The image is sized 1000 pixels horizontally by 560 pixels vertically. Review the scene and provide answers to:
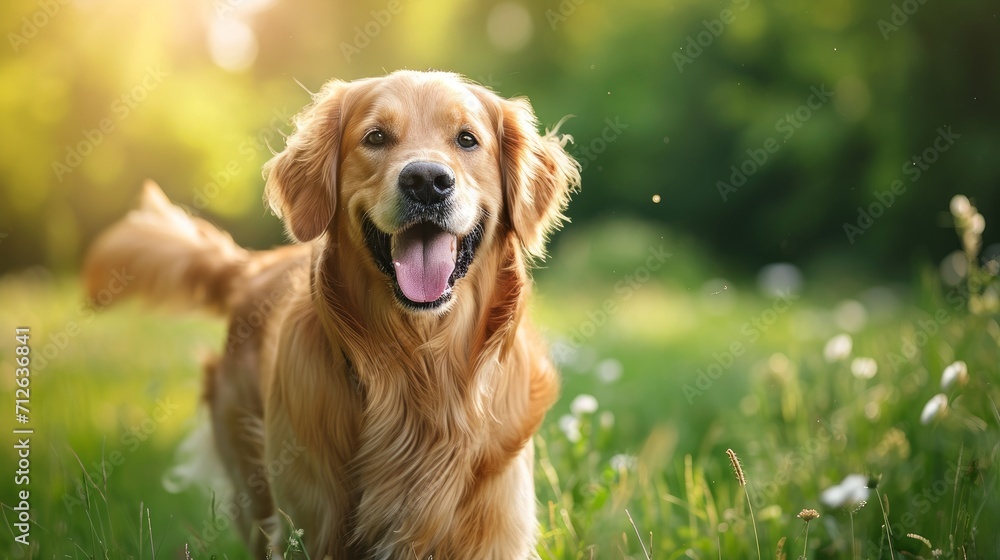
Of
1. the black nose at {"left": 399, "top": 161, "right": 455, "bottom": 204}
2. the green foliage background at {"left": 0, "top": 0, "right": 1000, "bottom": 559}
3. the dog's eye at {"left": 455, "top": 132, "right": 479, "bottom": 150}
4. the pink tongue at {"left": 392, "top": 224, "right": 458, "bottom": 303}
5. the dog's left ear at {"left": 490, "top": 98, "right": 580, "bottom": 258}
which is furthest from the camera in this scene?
the green foliage background at {"left": 0, "top": 0, "right": 1000, "bottom": 559}

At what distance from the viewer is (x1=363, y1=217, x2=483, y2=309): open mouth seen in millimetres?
2488

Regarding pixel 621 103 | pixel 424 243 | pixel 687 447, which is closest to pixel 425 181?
pixel 424 243

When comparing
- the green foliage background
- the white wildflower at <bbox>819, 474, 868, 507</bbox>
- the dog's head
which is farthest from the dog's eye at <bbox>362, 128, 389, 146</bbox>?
the white wildflower at <bbox>819, 474, 868, 507</bbox>

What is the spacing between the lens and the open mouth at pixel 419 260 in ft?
8.16

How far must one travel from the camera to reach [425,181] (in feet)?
7.87

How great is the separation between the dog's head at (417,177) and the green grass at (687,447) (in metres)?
0.93

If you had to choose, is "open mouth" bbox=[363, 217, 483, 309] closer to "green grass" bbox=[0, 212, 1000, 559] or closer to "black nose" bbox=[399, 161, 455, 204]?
"black nose" bbox=[399, 161, 455, 204]

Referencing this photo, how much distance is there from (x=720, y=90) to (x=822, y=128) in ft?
4.24

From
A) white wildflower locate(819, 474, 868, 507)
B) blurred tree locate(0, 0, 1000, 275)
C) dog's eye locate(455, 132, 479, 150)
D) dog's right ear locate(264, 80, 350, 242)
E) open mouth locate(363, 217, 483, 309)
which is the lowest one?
blurred tree locate(0, 0, 1000, 275)

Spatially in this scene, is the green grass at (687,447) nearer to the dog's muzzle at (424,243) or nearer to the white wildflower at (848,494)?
the white wildflower at (848,494)

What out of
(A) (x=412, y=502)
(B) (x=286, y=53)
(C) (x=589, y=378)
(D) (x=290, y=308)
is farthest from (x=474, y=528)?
(B) (x=286, y=53)

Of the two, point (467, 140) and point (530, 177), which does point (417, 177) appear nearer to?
point (467, 140)

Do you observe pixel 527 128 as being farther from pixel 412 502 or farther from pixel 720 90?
pixel 720 90

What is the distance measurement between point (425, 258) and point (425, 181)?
0.84 feet
